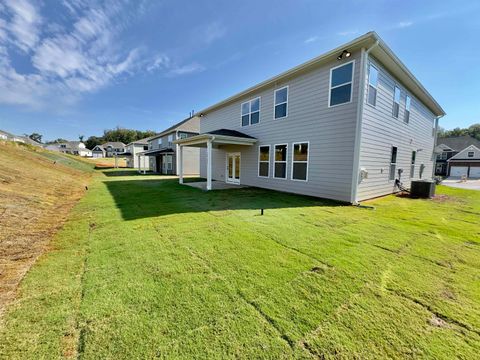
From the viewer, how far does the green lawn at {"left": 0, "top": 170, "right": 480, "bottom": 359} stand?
1697mm

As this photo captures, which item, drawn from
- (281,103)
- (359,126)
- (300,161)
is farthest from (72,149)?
(359,126)

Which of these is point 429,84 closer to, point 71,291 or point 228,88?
point 228,88

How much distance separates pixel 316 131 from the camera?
27.4ft

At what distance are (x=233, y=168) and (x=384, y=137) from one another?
8.42 m

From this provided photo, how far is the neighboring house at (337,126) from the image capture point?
730 cm

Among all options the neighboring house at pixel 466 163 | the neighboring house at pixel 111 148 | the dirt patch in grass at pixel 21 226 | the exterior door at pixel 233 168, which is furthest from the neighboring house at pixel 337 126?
the neighboring house at pixel 111 148

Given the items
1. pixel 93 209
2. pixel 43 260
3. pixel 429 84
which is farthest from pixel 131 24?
pixel 429 84

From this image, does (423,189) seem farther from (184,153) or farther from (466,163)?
(466,163)

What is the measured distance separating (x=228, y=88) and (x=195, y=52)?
4307 mm

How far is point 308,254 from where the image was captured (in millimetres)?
3379

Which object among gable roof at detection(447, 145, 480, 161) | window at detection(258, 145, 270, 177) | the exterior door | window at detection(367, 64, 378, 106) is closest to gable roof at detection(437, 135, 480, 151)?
gable roof at detection(447, 145, 480, 161)

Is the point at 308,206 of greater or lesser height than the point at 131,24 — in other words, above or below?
below

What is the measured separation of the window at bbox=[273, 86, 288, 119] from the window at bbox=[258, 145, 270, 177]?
1713 mm

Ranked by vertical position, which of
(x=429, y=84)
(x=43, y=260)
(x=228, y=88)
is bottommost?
(x=43, y=260)
